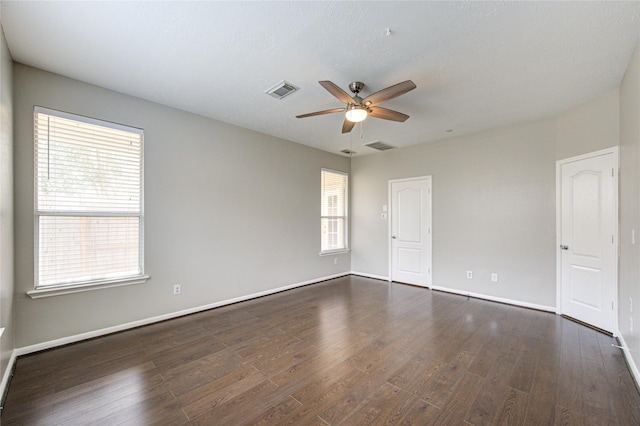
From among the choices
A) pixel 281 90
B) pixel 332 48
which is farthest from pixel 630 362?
pixel 281 90

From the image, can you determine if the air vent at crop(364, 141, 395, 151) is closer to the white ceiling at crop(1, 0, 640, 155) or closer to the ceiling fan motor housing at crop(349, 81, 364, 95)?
the white ceiling at crop(1, 0, 640, 155)

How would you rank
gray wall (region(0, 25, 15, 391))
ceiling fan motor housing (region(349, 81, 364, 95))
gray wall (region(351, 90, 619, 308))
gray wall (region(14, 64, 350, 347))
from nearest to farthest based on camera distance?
gray wall (region(0, 25, 15, 391))
gray wall (region(14, 64, 350, 347))
ceiling fan motor housing (region(349, 81, 364, 95))
gray wall (region(351, 90, 619, 308))

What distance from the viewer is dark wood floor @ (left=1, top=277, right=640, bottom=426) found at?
187 cm

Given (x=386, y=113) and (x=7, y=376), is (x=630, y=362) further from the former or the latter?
(x=7, y=376)

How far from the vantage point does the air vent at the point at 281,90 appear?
2.93 metres

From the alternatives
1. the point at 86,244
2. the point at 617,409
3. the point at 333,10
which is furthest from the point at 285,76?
the point at 617,409

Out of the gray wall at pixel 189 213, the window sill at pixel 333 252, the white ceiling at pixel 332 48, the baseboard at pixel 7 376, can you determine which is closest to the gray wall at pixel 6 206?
the baseboard at pixel 7 376

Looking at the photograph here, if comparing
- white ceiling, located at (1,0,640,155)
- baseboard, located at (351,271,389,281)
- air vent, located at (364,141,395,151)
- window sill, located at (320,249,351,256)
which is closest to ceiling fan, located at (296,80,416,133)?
white ceiling, located at (1,0,640,155)

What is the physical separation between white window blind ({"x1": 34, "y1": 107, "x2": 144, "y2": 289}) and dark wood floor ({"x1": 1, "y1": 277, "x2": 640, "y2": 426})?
79 centimetres

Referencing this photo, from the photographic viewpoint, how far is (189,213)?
147 inches

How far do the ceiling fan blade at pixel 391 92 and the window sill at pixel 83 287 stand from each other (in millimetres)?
3266

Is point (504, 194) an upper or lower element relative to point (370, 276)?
upper

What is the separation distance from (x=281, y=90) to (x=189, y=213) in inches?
80.1

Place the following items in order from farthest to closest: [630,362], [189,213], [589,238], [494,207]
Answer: [494,207], [189,213], [589,238], [630,362]
